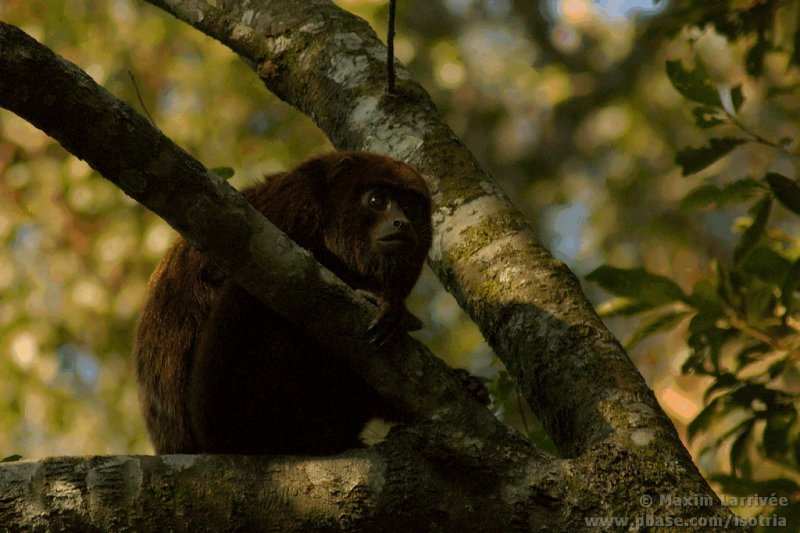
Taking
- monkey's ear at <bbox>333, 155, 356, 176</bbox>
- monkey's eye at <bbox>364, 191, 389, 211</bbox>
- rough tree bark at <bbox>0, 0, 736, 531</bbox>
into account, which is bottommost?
rough tree bark at <bbox>0, 0, 736, 531</bbox>

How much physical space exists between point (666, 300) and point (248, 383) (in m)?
1.70

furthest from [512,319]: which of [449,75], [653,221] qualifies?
[653,221]

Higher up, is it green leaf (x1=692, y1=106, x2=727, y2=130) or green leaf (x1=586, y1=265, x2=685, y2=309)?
green leaf (x1=692, y1=106, x2=727, y2=130)

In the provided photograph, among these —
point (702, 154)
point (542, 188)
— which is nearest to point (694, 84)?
point (702, 154)

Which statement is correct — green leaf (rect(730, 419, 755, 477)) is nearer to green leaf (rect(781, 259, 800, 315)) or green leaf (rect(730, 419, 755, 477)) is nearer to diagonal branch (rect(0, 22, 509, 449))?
green leaf (rect(781, 259, 800, 315))

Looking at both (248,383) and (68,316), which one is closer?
(248,383)

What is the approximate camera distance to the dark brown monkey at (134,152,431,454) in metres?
3.21

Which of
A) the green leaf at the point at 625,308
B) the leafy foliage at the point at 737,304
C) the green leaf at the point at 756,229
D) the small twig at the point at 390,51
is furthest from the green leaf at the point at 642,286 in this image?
the small twig at the point at 390,51

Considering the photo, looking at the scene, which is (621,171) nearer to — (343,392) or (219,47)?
(219,47)

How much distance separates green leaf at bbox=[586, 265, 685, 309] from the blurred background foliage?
0.04 ft

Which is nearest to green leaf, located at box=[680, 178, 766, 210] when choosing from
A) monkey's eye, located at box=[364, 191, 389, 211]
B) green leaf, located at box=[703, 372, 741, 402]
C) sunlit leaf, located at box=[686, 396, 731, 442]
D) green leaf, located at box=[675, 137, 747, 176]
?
green leaf, located at box=[675, 137, 747, 176]

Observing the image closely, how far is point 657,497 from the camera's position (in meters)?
2.43

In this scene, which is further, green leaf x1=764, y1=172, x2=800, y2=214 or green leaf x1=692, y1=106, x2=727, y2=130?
green leaf x1=692, y1=106, x2=727, y2=130

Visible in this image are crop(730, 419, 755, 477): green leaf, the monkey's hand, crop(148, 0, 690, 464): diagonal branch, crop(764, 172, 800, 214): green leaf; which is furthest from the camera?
crop(730, 419, 755, 477): green leaf
